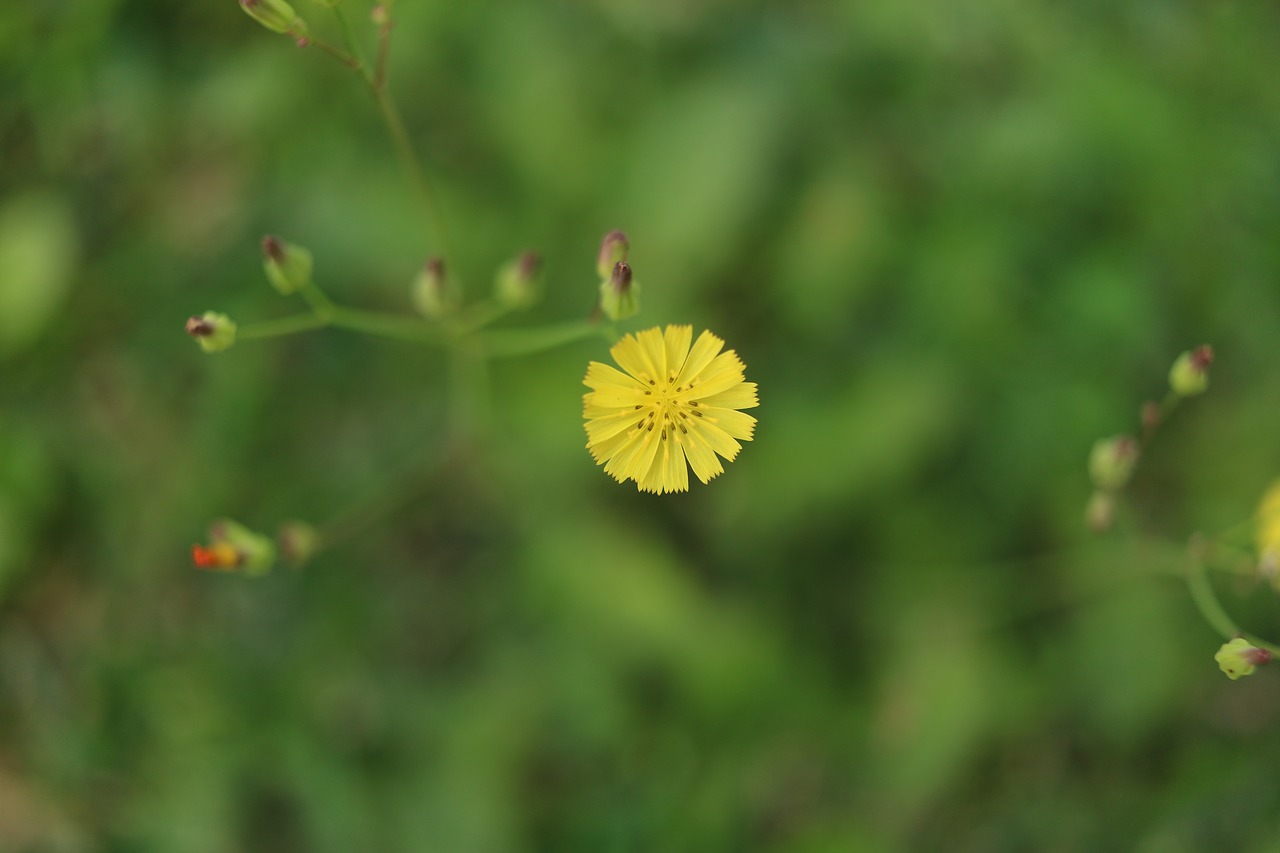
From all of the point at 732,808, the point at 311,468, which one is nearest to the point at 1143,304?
the point at 732,808

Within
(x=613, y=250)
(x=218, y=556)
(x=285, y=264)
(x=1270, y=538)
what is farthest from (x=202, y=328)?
(x=1270, y=538)

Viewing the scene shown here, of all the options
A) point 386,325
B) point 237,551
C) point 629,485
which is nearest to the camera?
point 237,551

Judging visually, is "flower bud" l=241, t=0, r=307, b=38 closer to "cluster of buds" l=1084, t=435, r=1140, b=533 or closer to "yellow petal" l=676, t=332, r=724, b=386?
"yellow petal" l=676, t=332, r=724, b=386

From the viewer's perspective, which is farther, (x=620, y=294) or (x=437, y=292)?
(x=437, y=292)

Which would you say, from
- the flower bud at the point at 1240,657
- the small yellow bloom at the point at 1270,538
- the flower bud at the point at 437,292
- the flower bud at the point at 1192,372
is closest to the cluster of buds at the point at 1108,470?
the flower bud at the point at 1192,372

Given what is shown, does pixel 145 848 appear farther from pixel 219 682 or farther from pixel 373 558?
pixel 373 558

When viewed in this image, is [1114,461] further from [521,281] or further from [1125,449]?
[521,281]

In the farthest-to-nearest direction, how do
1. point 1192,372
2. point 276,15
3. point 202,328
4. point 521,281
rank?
1. point 521,281
2. point 1192,372
3. point 202,328
4. point 276,15
